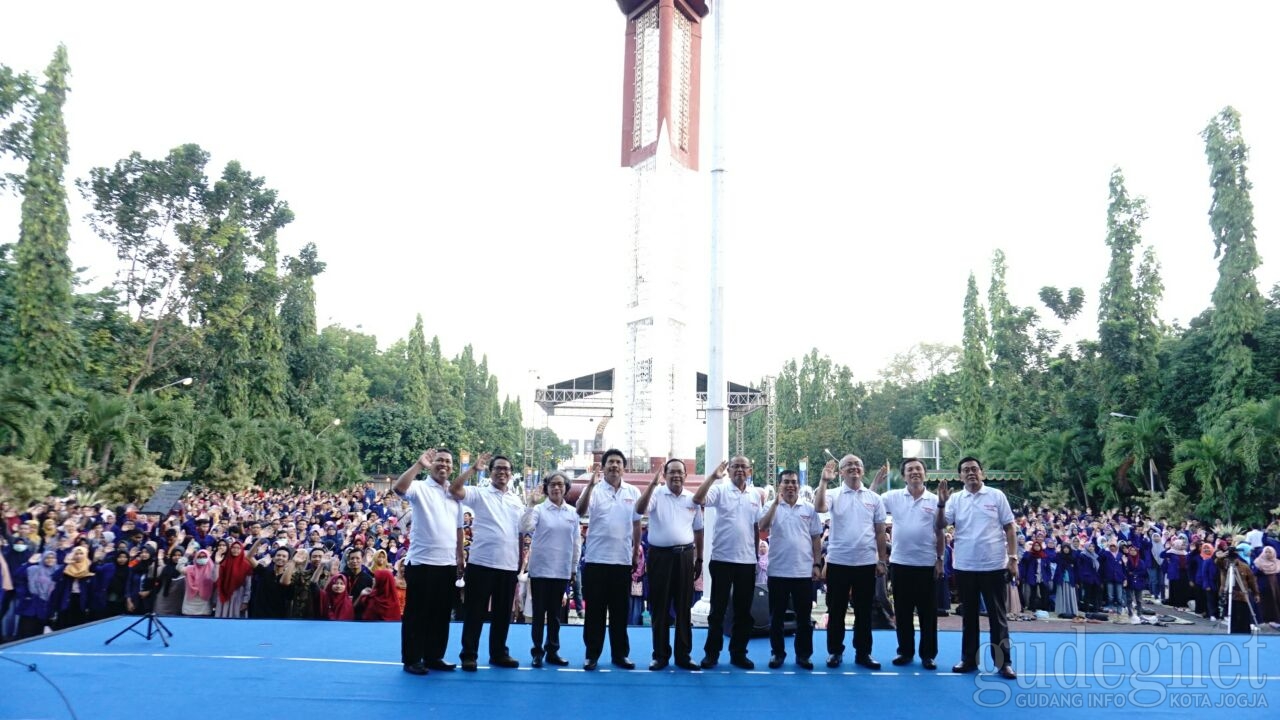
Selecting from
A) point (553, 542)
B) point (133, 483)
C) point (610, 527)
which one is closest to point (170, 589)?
point (553, 542)

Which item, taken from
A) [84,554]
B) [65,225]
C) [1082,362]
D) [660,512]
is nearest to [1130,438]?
[1082,362]

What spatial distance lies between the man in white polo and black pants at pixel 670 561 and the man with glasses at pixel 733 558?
15 centimetres

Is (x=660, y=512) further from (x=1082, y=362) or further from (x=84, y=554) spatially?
(x=1082, y=362)

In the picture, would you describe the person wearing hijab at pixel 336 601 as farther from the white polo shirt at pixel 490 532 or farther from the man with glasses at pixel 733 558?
the man with glasses at pixel 733 558

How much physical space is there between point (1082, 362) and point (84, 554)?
27.9 m

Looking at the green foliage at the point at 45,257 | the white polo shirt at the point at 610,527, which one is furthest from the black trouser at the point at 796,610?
the green foliage at the point at 45,257

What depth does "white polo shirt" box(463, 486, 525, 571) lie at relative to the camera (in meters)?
5.67

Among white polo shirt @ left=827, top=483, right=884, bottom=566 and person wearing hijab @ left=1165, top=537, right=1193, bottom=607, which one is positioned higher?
white polo shirt @ left=827, top=483, right=884, bottom=566

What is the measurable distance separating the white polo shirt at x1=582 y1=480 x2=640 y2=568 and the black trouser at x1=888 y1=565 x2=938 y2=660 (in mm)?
1890

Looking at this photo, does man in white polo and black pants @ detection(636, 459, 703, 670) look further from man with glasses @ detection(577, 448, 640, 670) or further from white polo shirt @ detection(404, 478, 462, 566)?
white polo shirt @ detection(404, 478, 462, 566)

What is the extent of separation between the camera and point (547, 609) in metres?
5.84

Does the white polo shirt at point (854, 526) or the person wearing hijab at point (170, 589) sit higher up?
the white polo shirt at point (854, 526)

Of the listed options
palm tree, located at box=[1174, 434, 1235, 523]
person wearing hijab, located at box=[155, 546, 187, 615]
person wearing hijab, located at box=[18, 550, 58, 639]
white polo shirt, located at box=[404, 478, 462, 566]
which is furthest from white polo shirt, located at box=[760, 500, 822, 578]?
palm tree, located at box=[1174, 434, 1235, 523]

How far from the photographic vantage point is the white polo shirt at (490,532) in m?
5.67
